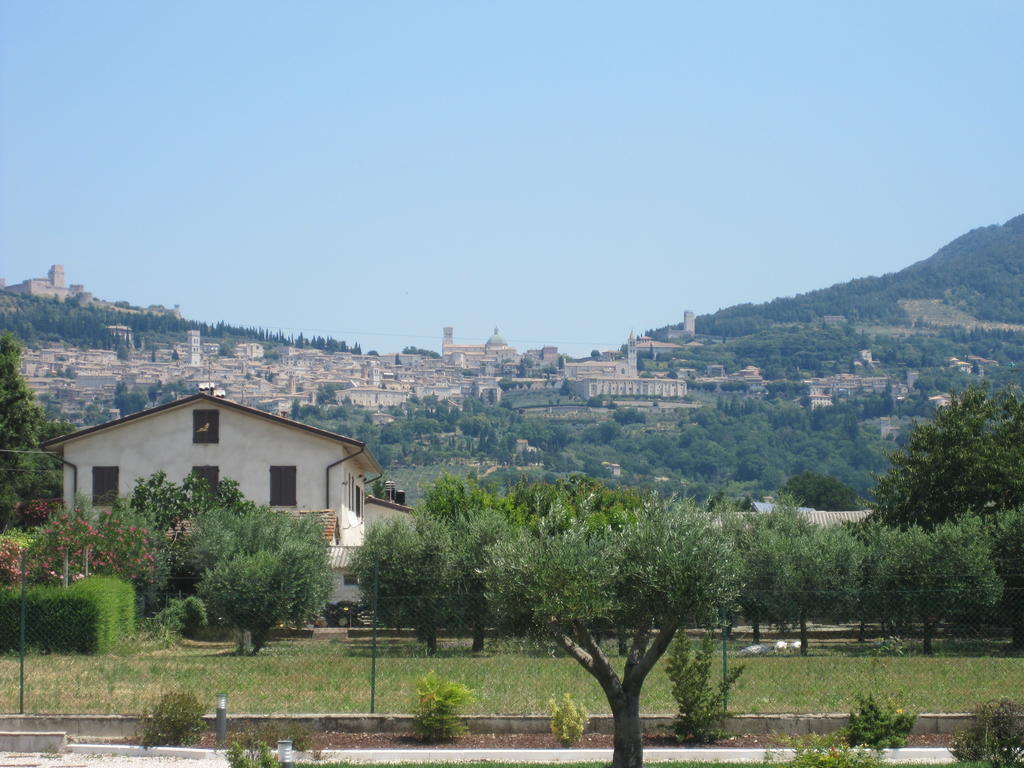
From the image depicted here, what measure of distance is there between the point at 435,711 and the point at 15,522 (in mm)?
37781

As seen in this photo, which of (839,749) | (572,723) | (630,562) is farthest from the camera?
(572,723)

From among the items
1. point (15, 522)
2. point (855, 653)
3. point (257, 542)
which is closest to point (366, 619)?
point (257, 542)

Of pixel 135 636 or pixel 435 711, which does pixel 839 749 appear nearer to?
pixel 435 711

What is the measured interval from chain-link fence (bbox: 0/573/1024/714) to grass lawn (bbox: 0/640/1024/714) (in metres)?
0.04

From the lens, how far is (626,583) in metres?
12.3

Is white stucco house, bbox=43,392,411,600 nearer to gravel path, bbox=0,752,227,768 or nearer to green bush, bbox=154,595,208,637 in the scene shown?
green bush, bbox=154,595,208,637

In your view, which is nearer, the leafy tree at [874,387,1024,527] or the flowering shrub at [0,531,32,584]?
the flowering shrub at [0,531,32,584]

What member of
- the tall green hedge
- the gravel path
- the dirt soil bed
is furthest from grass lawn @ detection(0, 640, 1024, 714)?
the gravel path

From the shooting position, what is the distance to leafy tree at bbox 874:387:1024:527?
30953 millimetres

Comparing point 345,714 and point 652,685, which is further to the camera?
point 652,685

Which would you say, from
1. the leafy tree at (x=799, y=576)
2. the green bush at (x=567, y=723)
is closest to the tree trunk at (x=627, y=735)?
the green bush at (x=567, y=723)

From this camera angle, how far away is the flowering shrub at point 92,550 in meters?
25.7

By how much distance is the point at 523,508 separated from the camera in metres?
32.5

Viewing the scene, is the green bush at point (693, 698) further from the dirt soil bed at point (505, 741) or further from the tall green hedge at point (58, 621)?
the tall green hedge at point (58, 621)
